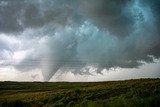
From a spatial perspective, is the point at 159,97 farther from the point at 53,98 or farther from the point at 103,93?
the point at 53,98

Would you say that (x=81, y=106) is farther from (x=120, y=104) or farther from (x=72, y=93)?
(x=72, y=93)

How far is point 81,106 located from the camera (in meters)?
23.7

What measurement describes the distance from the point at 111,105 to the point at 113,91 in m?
37.5

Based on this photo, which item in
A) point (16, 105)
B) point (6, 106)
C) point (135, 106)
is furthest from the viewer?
point (16, 105)

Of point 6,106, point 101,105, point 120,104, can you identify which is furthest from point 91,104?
point 6,106

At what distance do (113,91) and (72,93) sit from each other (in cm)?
770

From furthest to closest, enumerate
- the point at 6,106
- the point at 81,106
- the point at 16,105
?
1. the point at 16,105
2. the point at 6,106
3. the point at 81,106

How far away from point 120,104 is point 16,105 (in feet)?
50.1

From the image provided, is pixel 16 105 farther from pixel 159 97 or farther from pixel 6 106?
pixel 159 97

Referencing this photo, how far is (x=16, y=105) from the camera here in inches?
1304

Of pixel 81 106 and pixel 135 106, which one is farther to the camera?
pixel 81 106

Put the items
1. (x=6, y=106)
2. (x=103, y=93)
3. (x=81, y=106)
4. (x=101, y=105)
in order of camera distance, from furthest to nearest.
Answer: (x=103, y=93) → (x=6, y=106) → (x=81, y=106) → (x=101, y=105)

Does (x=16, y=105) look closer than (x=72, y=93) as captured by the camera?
Yes

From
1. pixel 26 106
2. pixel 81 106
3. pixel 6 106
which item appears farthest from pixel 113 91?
pixel 81 106
